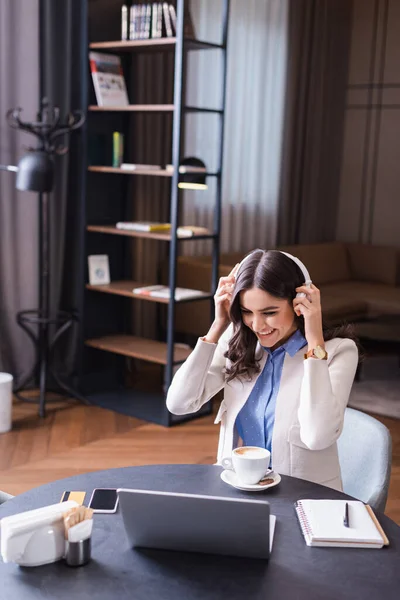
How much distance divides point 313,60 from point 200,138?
1650 mm

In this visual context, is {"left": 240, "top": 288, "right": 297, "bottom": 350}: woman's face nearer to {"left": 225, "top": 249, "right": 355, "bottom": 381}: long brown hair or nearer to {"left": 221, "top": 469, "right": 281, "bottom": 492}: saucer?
{"left": 225, "top": 249, "right": 355, "bottom": 381}: long brown hair

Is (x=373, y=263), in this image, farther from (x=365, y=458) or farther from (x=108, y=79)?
(x=365, y=458)

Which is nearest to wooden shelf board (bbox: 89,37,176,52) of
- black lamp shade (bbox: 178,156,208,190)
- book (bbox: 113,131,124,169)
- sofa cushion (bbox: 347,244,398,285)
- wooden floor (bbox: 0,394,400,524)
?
book (bbox: 113,131,124,169)

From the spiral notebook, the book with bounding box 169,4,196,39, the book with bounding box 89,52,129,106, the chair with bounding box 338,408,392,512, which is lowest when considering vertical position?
the chair with bounding box 338,408,392,512

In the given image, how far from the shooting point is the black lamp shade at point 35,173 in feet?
12.5

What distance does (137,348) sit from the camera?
4336mm

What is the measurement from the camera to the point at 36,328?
454 cm

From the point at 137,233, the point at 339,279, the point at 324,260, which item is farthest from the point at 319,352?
the point at 339,279

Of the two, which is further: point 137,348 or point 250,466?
point 137,348

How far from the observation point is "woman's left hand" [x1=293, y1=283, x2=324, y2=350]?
182cm

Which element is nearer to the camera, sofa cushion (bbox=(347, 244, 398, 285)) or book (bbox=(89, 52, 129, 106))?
book (bbox=(89, 52, 129, 106))

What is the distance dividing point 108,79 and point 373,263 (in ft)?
11.0

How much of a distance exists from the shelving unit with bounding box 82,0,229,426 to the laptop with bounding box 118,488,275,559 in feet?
8.81

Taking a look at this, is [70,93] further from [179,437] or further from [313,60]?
[313,60]
